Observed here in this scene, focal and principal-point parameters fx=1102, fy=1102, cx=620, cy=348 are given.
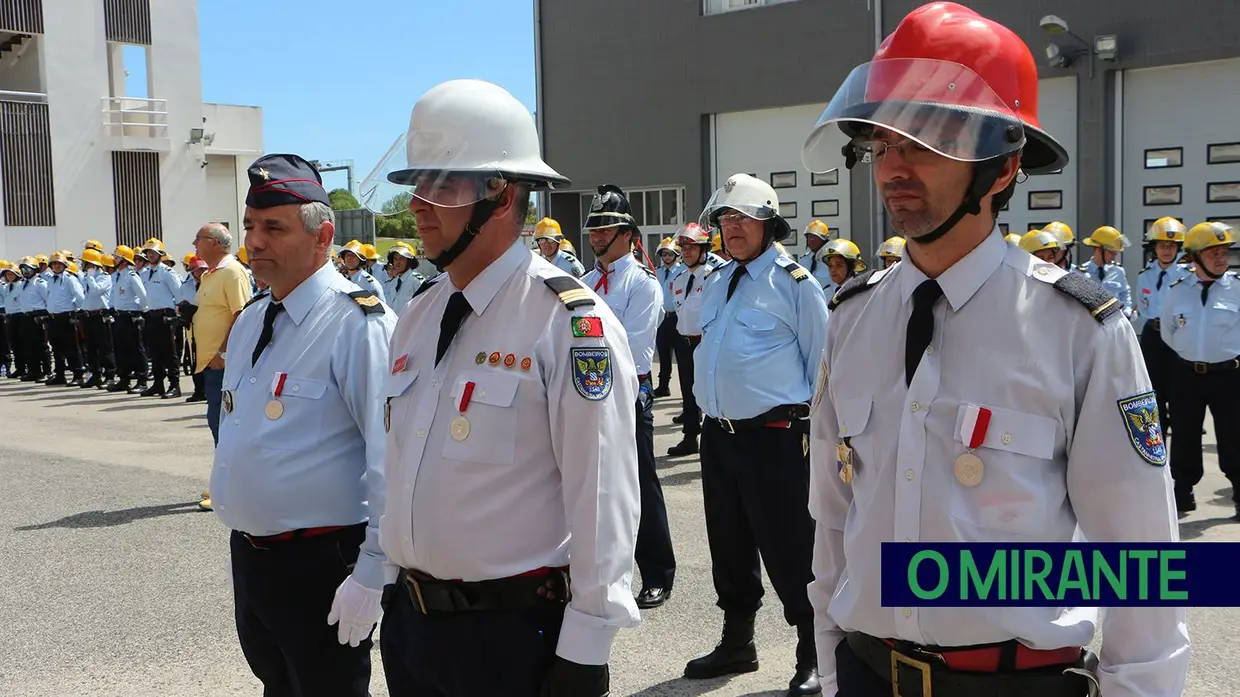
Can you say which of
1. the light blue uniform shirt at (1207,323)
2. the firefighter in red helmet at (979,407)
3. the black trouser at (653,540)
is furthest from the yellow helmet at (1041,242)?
the firefighter in red helmet at (979,407)

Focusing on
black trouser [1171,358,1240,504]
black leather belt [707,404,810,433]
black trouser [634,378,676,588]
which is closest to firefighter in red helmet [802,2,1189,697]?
black leather belt [707,404,810,433]

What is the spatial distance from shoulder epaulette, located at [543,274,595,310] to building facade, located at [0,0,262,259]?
33.2 metres

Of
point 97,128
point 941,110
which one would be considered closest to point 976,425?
point 941,110

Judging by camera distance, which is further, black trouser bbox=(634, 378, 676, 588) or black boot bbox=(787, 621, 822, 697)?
black trouser bbox=(634, 378, 676, 588)

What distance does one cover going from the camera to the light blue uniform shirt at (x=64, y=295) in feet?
68.0

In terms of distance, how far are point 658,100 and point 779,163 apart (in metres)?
3.47

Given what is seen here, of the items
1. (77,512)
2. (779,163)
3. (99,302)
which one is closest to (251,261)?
(77,512)

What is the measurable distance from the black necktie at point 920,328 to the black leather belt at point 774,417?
8.99ft

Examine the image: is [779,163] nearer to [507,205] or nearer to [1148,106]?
[1148,106]

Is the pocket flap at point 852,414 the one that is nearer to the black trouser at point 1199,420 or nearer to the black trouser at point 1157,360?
the black trouser at point 1199,420

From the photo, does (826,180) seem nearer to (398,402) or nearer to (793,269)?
(793,269)

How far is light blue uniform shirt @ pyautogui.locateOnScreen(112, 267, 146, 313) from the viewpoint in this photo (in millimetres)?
18844

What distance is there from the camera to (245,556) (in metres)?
3.41

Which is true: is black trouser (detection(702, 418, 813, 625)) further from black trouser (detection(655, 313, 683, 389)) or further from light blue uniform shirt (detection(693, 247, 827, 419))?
black trouser (detection(655, 313, 683, 389))
